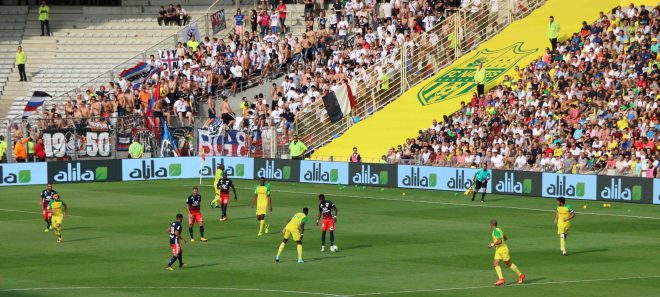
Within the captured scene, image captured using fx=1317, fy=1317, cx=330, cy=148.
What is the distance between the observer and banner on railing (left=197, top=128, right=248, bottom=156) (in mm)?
64312

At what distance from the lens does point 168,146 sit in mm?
65188

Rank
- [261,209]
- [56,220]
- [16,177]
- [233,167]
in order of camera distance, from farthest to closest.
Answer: [233,167] → [16,177] → [261,209] → [56,220]

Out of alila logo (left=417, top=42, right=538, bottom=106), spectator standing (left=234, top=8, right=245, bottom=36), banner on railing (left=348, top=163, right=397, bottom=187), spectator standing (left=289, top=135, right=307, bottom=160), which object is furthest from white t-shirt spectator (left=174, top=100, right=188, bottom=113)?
alila logo (left=417, top=42, right=538, bottom=106)

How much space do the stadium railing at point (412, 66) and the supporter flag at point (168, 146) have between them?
6.27 metres

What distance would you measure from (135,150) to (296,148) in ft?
26.9

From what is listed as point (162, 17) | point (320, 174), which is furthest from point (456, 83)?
point (162, 17)

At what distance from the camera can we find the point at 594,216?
158 ft

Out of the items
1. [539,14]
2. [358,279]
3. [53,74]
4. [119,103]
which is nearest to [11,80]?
[53,74]

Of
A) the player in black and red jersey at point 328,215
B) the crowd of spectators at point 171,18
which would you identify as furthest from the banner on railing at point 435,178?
the crowd of spectators at point 171,18

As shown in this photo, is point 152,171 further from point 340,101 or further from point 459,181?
point 459,181

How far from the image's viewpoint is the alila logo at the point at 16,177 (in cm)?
6100

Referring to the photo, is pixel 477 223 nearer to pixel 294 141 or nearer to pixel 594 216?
pixel 594 216

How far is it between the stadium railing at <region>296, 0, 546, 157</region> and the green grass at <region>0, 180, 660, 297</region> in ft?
27.7

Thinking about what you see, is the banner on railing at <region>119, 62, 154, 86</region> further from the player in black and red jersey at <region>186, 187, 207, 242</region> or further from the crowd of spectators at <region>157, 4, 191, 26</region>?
the player in black and red jersey at <region>186, 187, 207, 242</region>
